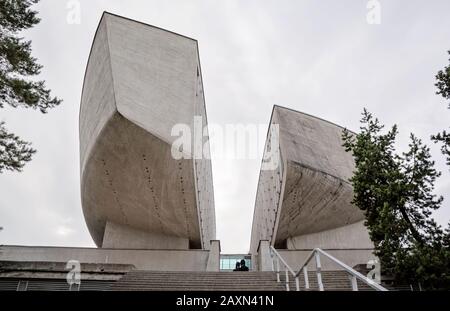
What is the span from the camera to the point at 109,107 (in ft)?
43.0

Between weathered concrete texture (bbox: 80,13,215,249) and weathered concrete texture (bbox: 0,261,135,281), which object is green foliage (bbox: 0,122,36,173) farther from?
weathered concrete texture (bbox: 80,13,215,249)

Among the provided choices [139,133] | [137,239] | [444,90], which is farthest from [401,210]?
[137,239]

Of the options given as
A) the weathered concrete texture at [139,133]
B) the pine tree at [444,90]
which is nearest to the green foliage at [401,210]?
the pine tree at [444,90]

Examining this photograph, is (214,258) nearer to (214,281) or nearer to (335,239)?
(214,281)

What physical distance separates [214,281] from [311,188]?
9037mm

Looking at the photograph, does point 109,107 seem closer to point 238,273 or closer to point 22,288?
point 22,288

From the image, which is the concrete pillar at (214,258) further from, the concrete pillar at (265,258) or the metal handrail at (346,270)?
the metal handrail at (346,270)

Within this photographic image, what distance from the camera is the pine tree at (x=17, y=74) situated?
7.52 m

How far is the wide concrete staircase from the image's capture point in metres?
6.50

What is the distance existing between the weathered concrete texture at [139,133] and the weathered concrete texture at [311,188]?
405 centimetres

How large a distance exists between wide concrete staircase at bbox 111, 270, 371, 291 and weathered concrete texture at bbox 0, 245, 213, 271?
6093 millimetres
